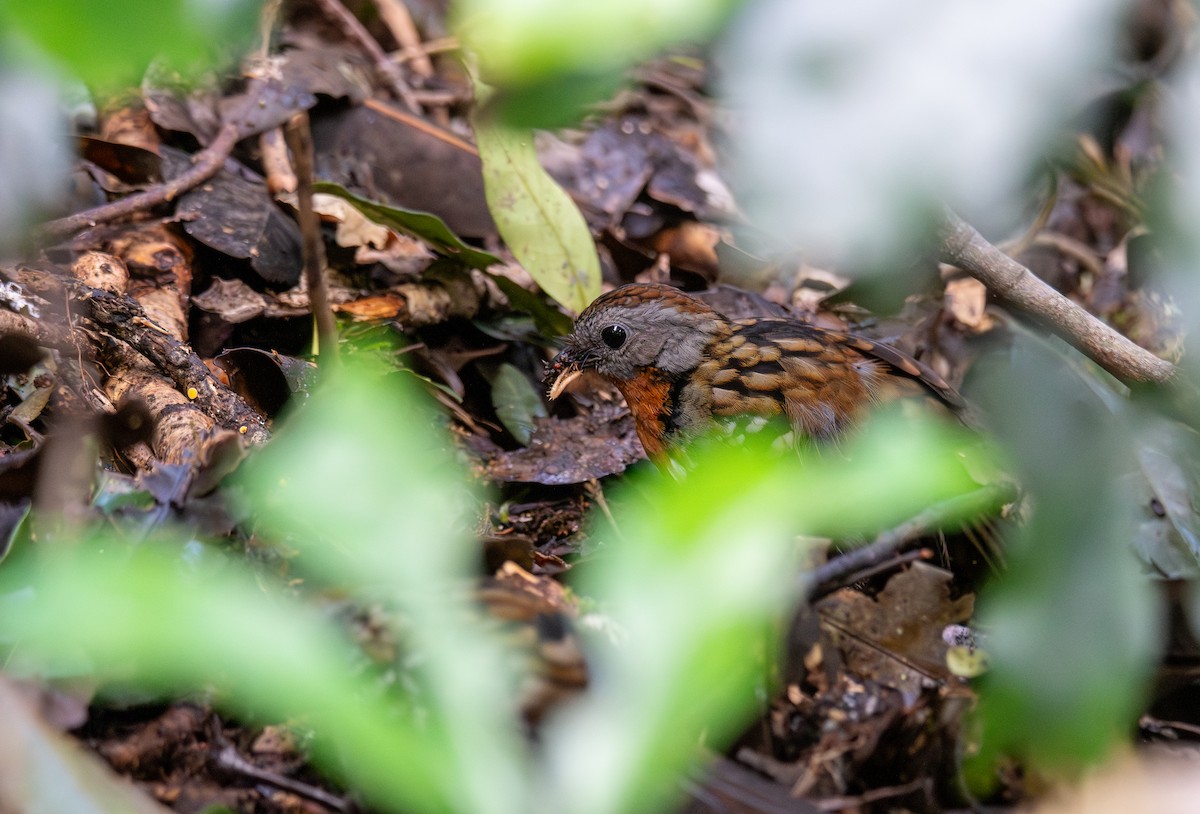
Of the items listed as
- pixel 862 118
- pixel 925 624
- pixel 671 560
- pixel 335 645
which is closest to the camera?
pixel 671 560

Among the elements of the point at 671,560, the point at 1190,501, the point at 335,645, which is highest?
the point at 671,560

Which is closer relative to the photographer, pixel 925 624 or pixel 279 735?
pixel 279 735

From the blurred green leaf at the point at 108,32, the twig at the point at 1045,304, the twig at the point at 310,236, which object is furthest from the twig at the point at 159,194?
the twig at the point at 1045,304

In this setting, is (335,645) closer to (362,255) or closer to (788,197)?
(788,197)

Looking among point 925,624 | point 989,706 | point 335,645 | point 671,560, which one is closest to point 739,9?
point 671,560

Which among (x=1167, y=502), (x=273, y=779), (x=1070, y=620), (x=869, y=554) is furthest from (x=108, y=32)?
(x=1167, y=502)

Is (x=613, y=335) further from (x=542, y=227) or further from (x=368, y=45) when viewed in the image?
(x=368, y=45)

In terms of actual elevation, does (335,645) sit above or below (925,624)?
above

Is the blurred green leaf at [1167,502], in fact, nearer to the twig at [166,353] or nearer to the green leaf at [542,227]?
the green leaf at [542,227]

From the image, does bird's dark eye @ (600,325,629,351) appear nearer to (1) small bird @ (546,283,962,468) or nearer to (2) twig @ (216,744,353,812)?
(1) small bird @ (546,283,962,468)
